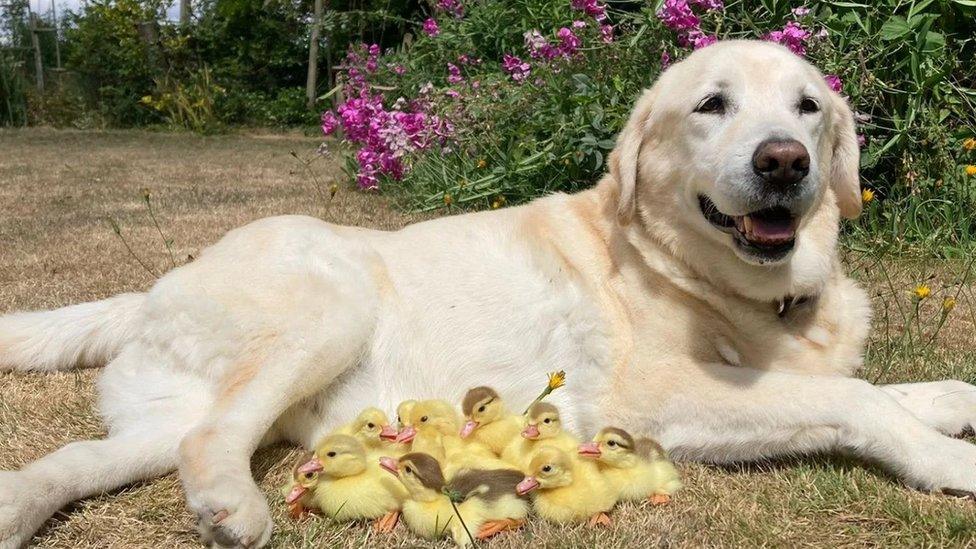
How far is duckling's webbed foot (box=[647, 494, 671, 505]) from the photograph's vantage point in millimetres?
2027

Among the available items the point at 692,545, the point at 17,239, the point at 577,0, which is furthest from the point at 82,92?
the point at 692,545

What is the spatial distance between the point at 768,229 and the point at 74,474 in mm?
1899

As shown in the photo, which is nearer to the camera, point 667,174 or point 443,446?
point 443,446

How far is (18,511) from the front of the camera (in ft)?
5.94

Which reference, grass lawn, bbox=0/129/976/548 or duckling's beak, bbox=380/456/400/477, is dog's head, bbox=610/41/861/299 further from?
duckling's beak, bbox=380/456/400/477

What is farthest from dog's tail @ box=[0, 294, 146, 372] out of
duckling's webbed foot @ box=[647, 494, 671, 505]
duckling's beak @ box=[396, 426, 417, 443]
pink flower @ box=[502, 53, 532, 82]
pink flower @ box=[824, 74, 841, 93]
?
pink flower @ box=[502, 53, 532, 82]

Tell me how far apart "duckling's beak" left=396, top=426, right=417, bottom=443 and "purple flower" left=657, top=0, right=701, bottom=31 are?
295 centimetres

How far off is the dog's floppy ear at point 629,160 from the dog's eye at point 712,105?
22cm

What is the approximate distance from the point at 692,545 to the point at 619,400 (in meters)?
0.55

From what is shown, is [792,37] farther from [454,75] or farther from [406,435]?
[406,435]

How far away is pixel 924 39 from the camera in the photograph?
4.22 meters

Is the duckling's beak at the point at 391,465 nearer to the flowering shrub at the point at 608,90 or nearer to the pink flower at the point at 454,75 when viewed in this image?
the flowering shrub at the point at 608,90

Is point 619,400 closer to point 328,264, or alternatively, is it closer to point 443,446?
point 443,446

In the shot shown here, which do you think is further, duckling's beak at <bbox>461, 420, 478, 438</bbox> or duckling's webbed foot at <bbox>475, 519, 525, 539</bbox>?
duckling's beak at <bbox>461, 420, 478, 438</bbox>
